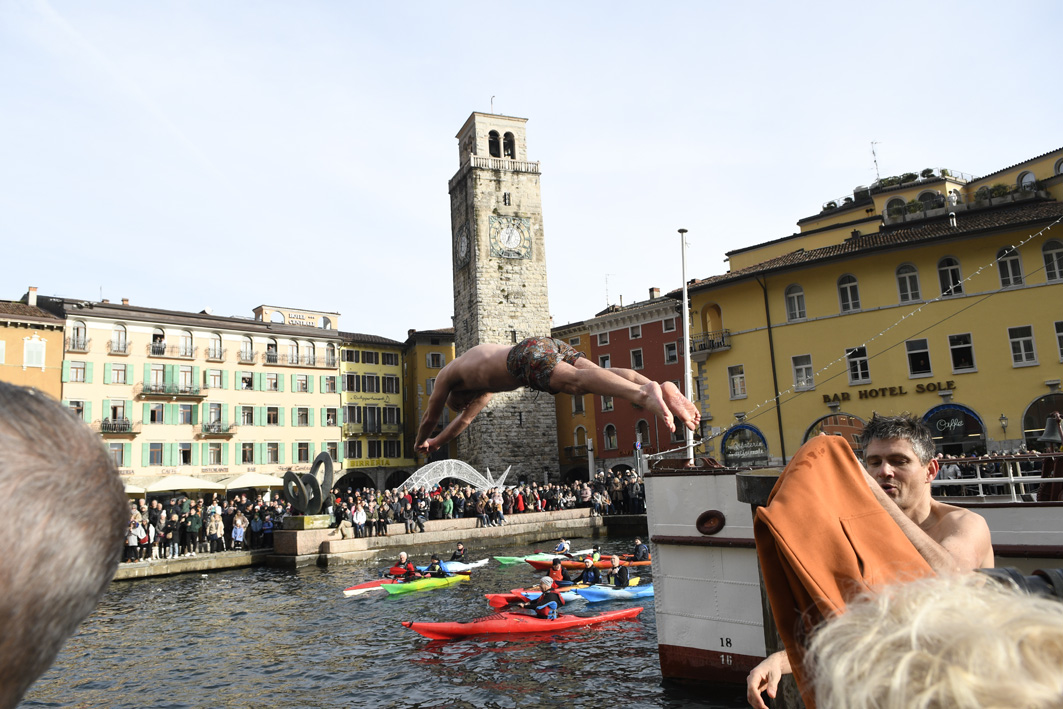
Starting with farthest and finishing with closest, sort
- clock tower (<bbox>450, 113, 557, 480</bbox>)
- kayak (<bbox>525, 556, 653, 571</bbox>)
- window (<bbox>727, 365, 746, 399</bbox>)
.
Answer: clock tower (<bbox>450, 113, 557, 480</bbox>), window (<bbox>727, 365, 746, 399</bbox>), kayak (<bbox>525, 556, 653, 571</bbox>)

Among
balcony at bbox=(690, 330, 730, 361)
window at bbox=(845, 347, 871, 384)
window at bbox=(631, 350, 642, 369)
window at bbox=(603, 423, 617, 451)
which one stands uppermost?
window at bbox=(631, 350, 642, 369)

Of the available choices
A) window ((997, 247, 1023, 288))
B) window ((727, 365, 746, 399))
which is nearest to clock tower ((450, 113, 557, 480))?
window ((727, 365, 746, 399))

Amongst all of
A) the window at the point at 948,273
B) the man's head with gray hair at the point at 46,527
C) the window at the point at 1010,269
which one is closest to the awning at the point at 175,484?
the window at the point at 948,273

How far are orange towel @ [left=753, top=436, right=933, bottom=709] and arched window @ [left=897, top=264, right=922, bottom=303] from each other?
3109cm

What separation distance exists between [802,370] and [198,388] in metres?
35.8

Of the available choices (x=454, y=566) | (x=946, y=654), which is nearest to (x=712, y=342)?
(x=454, y=566)

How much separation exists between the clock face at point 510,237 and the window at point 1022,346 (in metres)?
31.0

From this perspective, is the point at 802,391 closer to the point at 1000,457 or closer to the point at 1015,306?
the point at 1015,306

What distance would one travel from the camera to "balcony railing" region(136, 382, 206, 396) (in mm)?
45594

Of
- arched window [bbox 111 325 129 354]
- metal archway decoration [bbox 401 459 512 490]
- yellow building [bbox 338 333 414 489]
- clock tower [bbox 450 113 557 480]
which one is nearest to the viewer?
metal archway decoration [bbox 401 459 512 490]

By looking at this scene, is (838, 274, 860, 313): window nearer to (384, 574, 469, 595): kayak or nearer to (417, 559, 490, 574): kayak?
(417, 559, 490, 574): kayak

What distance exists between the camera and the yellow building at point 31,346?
132 ft

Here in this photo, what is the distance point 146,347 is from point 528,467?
2456cm

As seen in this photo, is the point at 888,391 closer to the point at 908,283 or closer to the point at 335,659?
the point at 908,283
